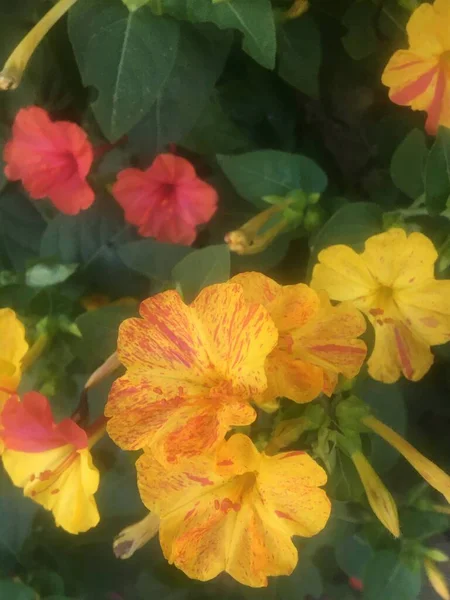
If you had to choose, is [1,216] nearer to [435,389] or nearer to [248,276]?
[248,276]

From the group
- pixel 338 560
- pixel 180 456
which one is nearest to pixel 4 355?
pixel 180 456

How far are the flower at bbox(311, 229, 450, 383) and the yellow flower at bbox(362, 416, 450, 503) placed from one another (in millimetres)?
53

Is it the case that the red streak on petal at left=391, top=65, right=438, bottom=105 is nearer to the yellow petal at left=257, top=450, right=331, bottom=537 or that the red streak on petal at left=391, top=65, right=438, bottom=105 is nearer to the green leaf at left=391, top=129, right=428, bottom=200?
the green leaf at left=391, top=129, right=428, bottom=200

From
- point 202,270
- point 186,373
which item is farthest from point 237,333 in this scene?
point 202,270

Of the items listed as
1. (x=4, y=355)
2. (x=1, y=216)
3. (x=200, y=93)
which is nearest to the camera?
(x=4, y=355)

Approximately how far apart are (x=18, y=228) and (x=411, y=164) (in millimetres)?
536

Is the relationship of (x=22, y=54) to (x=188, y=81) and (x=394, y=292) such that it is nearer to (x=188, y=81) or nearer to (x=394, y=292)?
(x=188, y=81)

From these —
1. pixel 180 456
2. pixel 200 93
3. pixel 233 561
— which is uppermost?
pixel 200 93

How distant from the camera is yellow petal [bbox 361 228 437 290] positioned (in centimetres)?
55

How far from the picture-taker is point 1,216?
2.86ft

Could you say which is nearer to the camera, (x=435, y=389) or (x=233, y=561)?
(x=233, y=561)

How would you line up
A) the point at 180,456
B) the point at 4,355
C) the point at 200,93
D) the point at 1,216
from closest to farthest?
the point at 180,456 → the point at 4,355 → the point at 200,93 → the point at 1,216

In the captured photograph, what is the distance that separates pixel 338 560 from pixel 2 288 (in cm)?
59

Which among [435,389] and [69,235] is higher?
[69,235]
